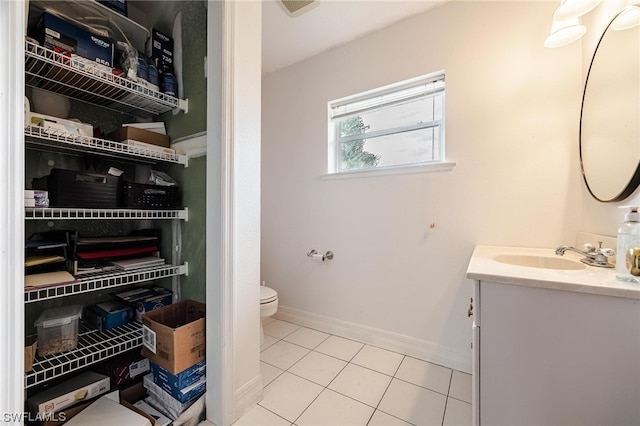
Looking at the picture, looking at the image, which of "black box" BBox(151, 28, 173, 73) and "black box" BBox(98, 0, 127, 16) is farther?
"black box" BBox(151, 28, 173, 73)

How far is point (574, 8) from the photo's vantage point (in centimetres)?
104

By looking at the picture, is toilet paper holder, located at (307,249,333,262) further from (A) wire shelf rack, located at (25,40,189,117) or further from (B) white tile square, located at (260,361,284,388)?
(A) wire shelf rack, located at (25,40,189,117)

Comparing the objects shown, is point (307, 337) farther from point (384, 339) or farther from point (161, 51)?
point (161, 51)

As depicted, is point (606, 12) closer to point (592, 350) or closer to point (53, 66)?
point (592, 350)

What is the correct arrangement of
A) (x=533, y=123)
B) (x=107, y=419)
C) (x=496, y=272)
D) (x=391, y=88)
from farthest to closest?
(x=391, y=88) < (x=533, y=123) < (x=107, y=419) < (x=496, y=272)

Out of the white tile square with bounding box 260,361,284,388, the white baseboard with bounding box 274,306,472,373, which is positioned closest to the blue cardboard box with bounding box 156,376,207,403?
the white tile square with bounding box 260,361,284,388

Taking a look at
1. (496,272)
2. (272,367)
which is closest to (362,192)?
(496,272)

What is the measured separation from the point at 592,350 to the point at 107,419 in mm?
1738

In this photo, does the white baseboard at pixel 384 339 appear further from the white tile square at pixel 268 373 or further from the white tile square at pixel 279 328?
the white tile square at pixel 268 373

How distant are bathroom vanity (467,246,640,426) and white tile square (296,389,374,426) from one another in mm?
616

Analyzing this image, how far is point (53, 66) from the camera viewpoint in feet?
3.53

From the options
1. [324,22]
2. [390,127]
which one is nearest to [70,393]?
[390,127]

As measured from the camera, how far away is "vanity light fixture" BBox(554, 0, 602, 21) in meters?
1.01

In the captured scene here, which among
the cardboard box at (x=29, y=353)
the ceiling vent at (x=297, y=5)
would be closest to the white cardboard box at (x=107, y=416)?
the cardboard box at (x=29, y=353)
